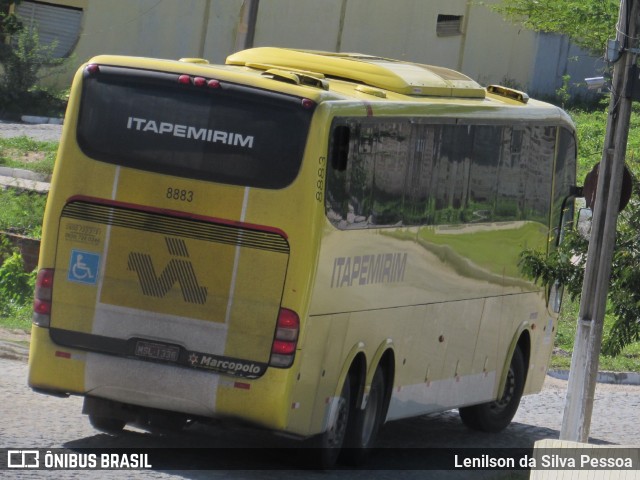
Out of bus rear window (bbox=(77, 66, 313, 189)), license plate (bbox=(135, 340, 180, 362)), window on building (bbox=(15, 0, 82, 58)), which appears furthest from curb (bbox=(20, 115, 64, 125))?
license plate (bbox=(135, 340, 180, 362))

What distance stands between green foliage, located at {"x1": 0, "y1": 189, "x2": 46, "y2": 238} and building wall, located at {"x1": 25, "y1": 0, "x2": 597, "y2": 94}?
1294cm

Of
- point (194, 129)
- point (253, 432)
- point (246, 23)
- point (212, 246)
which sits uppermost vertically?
point (246, 23)

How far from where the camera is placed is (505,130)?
13727 mm

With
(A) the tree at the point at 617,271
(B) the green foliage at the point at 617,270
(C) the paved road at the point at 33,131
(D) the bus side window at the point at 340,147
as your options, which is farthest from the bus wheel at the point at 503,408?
(C) the paved road at the point at 33,131

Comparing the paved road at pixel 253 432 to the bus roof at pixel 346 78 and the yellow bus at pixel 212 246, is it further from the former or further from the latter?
the bus roof at pixel 346 78

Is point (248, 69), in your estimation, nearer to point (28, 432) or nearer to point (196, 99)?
point (196, 99)

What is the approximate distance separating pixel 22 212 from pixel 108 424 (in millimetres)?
10377

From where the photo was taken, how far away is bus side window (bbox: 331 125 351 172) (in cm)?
1034

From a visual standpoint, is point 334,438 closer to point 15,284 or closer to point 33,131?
point 15,284

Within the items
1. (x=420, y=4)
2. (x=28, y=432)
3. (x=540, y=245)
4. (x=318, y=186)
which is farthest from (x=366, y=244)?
(x=420, y=4)

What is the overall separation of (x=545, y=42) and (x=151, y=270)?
A: 3233 centimetres

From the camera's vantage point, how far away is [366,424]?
1182cm

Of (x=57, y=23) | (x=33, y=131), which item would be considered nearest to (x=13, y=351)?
(x=33, y=131)

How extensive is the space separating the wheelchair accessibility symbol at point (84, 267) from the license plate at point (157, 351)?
0.60m
